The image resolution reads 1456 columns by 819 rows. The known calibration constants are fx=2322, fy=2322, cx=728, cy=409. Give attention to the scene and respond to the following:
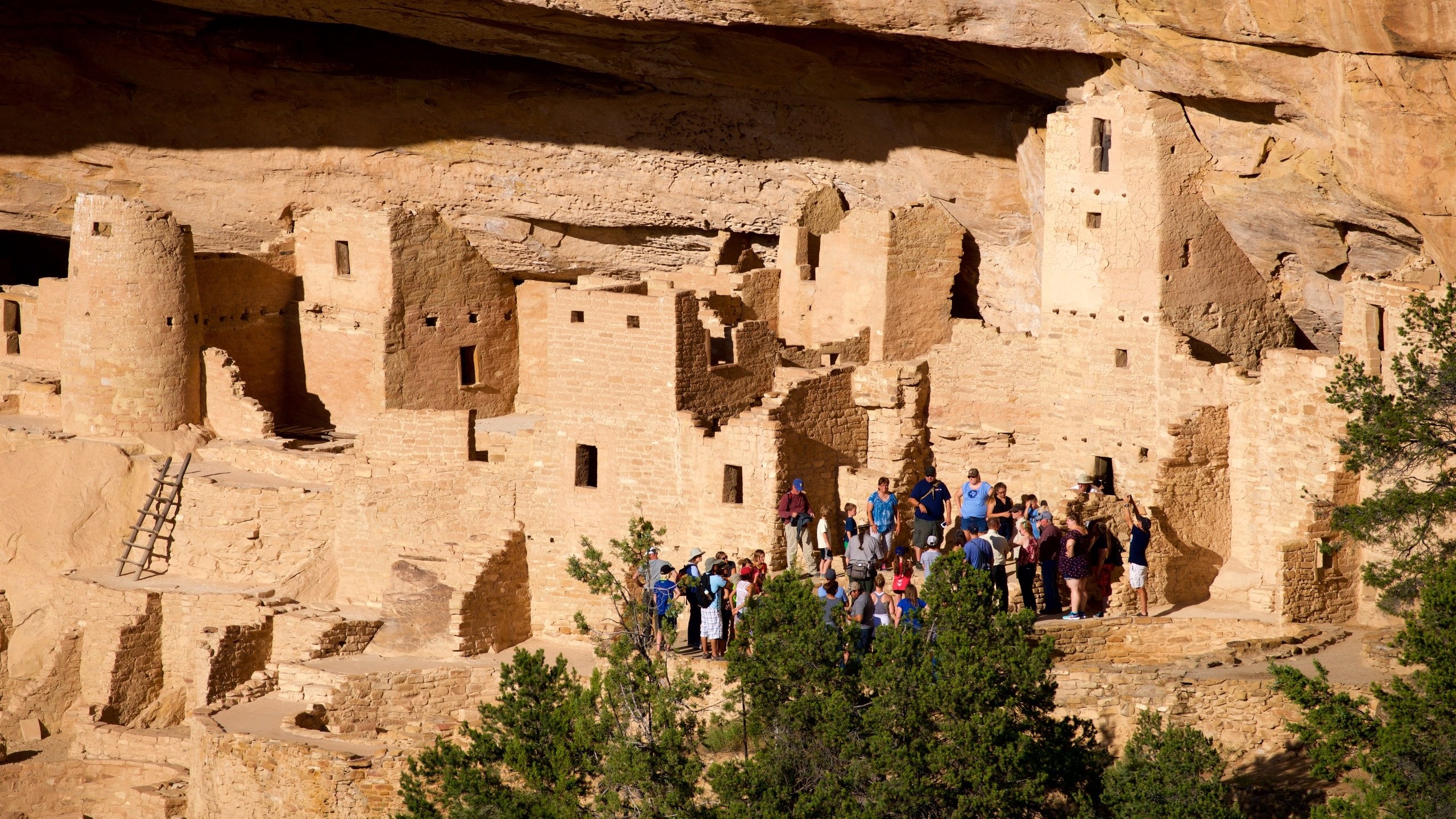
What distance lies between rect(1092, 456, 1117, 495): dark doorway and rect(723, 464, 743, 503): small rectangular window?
422 cm

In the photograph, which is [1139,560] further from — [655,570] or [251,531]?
[251,531]

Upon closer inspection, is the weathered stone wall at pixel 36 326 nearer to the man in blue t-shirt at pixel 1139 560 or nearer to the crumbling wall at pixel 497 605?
the crumbling wall at pixel 497 605

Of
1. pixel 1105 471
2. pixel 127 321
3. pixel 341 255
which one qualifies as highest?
pixel 341 255

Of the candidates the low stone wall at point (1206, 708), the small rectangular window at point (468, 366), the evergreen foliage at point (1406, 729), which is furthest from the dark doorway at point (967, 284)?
the evergreen foliage at point (1406, 729)

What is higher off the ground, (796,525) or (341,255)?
(341,255)

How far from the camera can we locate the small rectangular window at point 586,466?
1105 inches

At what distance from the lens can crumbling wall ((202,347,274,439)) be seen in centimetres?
3206

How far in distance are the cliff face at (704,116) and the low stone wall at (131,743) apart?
26.8 feet

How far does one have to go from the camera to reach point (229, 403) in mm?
32188

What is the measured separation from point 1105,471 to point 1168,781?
22.1 ft

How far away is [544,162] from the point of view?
3238 centimetres

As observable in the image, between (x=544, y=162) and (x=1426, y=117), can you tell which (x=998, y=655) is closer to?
(x=1426, y=117)

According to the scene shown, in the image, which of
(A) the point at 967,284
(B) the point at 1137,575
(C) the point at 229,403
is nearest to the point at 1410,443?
(B) the point at 1137,575

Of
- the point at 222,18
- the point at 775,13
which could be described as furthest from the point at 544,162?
the point at 775,13
